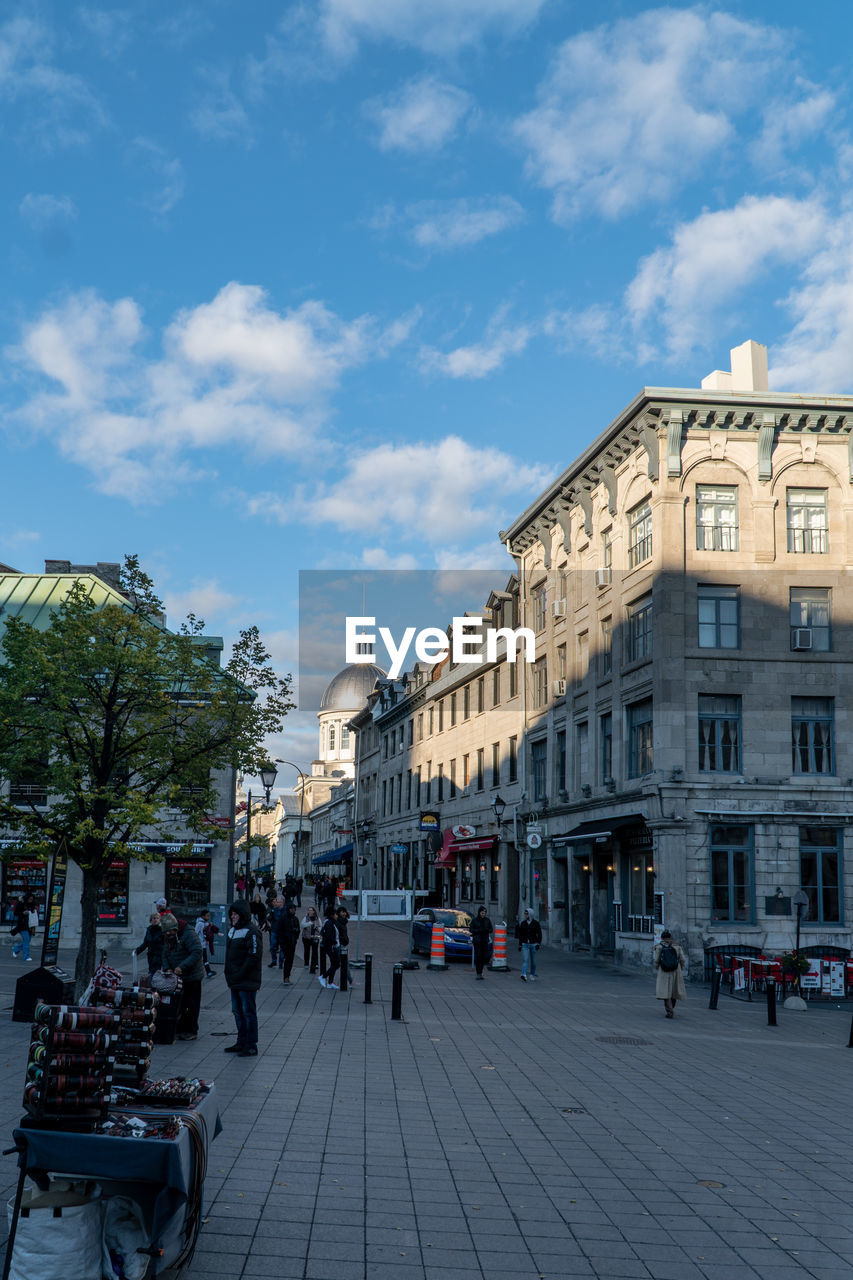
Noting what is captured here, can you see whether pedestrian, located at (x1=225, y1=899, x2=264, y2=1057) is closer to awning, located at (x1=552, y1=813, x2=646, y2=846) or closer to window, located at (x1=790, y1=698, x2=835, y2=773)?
awning, located at (x1=552, y1=813, x2=646, y2=846)

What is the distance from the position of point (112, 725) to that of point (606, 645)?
20.3 metres

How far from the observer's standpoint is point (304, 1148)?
9.50m

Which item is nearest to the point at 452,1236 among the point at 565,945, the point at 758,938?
the point at 758,938

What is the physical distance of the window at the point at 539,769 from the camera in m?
43.5

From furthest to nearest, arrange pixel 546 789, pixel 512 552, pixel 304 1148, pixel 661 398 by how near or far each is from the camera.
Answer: pixel 512 552 → pixel 546 789 → pixel 661 398 → pixel 304 1148

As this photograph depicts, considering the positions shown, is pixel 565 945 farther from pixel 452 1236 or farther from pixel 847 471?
pixel 452 1236

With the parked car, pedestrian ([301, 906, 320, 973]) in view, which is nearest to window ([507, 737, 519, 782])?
the parked car

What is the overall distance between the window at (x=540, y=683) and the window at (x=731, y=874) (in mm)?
13345

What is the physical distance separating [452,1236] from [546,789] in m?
36.0

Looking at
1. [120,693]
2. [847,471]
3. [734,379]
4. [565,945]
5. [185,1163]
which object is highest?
[734,379]

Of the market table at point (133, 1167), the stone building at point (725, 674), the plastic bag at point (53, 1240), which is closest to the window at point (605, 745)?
the stone building at point (725, 674)

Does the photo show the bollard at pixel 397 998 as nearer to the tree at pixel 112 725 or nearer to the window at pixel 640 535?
the tree at pixel 112 725

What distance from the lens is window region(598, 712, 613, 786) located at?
3656 centimetres

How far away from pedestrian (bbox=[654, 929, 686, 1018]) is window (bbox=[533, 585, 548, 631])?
22956mm
